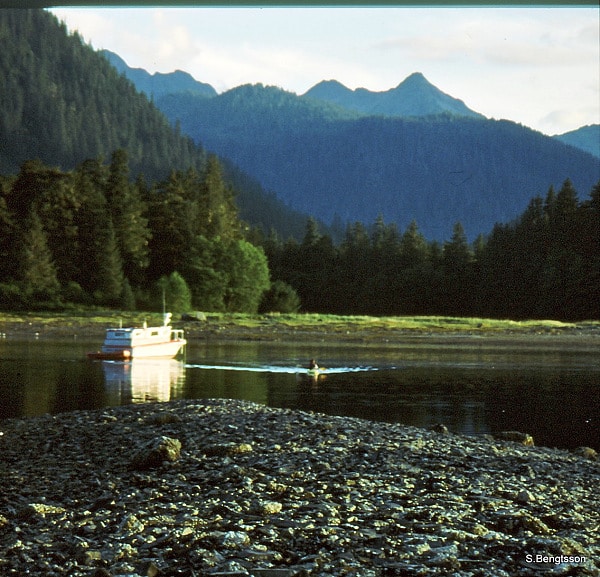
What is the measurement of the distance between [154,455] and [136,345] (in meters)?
39.4

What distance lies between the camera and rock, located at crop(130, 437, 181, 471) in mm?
11758

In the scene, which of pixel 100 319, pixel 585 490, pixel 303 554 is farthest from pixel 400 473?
pixel 100 319

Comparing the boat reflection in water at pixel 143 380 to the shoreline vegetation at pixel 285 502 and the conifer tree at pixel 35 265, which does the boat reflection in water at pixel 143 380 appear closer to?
the shoreline vegetation at pixel 285 502

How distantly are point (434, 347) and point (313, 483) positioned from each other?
52152 millimetres

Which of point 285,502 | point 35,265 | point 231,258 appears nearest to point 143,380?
point 285,502

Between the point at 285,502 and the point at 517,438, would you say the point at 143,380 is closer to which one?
the point at 517,438

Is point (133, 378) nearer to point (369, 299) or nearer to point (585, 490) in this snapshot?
point (585, 490)

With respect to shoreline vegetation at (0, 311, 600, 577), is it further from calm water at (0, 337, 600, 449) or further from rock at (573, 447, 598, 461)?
calm water at (0, 337, 600, 449)

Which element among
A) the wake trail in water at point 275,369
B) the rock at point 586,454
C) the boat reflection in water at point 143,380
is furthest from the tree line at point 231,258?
the rock at point 586,454

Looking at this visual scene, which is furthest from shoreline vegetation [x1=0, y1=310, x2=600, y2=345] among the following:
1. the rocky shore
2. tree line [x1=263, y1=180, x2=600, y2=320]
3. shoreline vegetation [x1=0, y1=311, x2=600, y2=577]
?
the rocky shore

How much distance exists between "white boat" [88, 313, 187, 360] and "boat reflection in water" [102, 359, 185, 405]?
0.55 meters

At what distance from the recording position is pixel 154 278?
101m

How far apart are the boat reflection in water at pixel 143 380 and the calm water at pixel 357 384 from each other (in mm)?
60

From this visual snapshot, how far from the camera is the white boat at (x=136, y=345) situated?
48.2 meters
